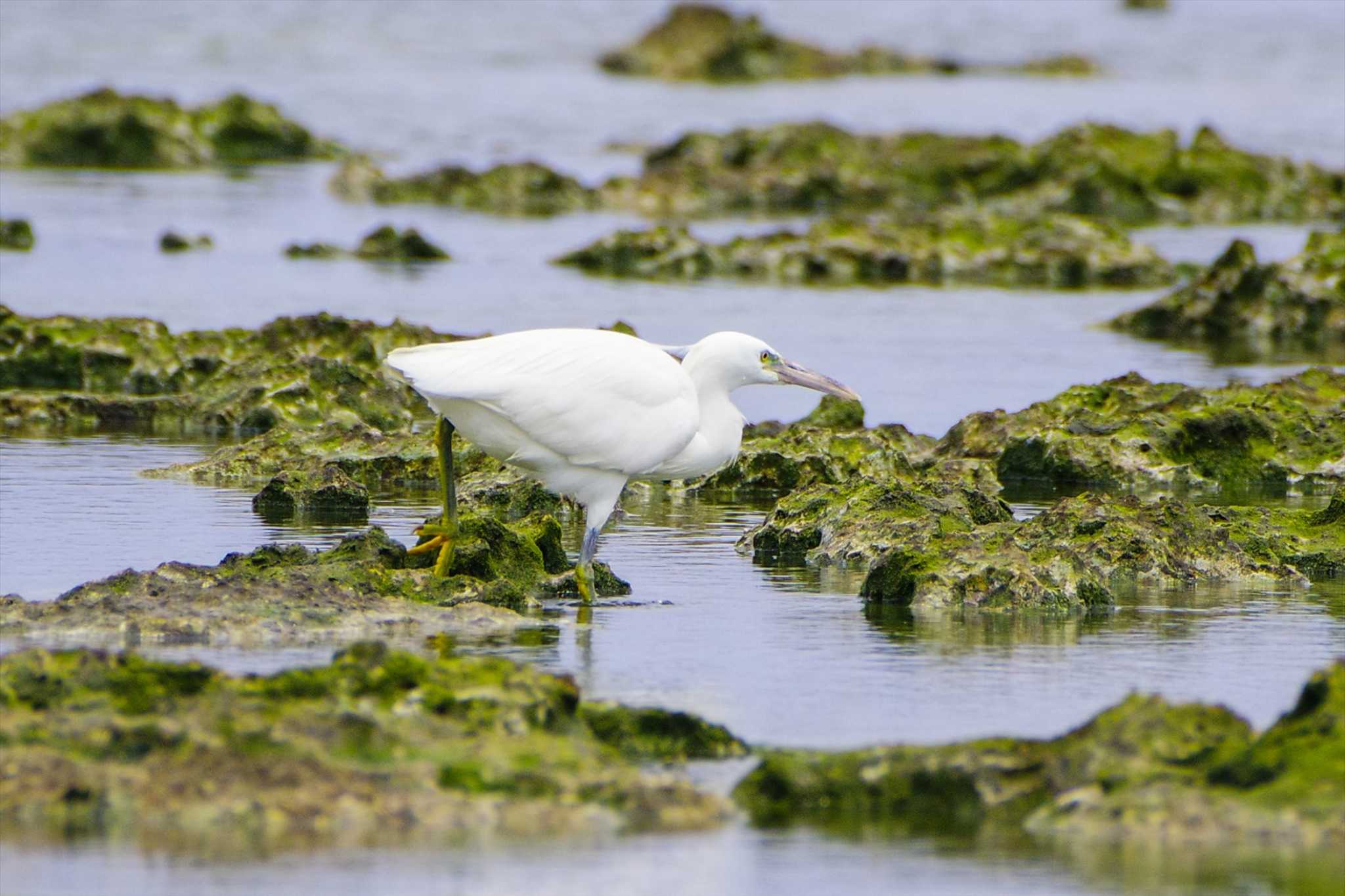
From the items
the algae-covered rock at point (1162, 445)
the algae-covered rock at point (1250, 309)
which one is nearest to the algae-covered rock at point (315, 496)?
the algae-covered rock at point (1162, 445)

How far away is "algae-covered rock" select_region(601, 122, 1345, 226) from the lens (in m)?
35.1

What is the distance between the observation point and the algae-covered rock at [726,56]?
71.2 meters

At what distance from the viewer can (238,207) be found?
33.2 metres

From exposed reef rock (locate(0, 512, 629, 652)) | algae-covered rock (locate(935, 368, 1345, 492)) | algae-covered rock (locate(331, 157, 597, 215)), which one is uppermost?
algae-covered rock (locate(331, 157, 597, 215))

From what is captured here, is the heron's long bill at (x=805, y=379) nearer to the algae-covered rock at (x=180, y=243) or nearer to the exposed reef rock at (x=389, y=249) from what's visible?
the exposed reef rock at (x=389, y=249)

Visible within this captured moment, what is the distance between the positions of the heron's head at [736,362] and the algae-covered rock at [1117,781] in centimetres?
366

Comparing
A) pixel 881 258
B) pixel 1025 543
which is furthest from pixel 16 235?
pixel 1025 543

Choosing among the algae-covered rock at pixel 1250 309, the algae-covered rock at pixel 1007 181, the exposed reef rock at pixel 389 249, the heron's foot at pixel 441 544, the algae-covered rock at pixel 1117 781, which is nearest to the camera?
the algae-covered rock at pixel 1117 781

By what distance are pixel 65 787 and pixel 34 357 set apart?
11312 millimetres

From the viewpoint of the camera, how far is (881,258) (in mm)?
27594

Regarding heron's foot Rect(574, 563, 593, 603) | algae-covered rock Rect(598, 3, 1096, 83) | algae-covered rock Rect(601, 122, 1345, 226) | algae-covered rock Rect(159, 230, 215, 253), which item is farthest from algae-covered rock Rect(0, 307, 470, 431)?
algae-covered rock Rect(598, 3, 1096, 83)

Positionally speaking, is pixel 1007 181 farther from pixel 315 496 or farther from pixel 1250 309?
pixel 315 496

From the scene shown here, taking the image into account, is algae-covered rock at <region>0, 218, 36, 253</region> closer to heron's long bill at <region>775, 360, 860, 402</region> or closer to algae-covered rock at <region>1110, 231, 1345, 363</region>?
algae-covered rock at <region>1110, 231, 1345, 363</region>

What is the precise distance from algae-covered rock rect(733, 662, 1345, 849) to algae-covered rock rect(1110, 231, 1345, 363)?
50.2ft
